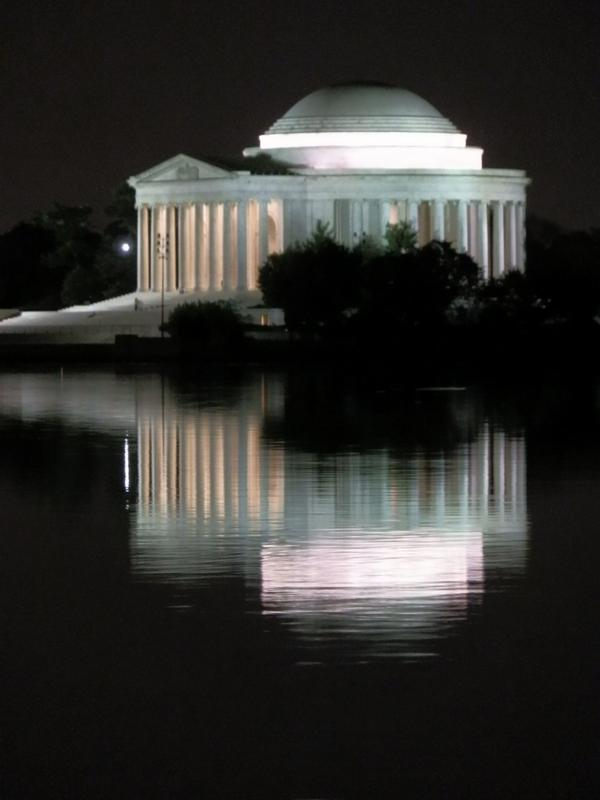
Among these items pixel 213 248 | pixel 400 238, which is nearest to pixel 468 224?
pixel 213 248

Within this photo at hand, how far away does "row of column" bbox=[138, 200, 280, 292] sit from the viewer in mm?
156500

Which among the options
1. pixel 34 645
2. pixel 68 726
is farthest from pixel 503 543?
pixel 68 726

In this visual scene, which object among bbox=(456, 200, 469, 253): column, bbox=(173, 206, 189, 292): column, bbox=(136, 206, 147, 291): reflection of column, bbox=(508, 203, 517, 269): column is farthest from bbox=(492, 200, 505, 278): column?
bbox=(136, 206, 147, 291): reflection of column

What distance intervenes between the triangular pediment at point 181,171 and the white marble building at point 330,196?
60mm

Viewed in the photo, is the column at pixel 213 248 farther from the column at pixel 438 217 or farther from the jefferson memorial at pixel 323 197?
the column at pixel 438 217

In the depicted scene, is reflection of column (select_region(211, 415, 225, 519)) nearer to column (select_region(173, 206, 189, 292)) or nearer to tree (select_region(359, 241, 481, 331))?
tree (select_region(359, 241, 481, 331))

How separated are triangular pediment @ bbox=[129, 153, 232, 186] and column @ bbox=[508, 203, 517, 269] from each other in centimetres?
1974

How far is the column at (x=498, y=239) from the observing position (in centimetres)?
16288

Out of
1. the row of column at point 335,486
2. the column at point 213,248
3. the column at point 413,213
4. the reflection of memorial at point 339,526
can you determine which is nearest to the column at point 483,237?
the column at point 413,213

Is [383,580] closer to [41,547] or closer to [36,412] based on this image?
[41,547]

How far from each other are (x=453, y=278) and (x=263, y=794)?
10951 centimetres

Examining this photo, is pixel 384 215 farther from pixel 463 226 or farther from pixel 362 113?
pixel 362 113

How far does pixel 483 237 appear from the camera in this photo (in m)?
162

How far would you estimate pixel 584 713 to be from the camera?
22.1 meters
